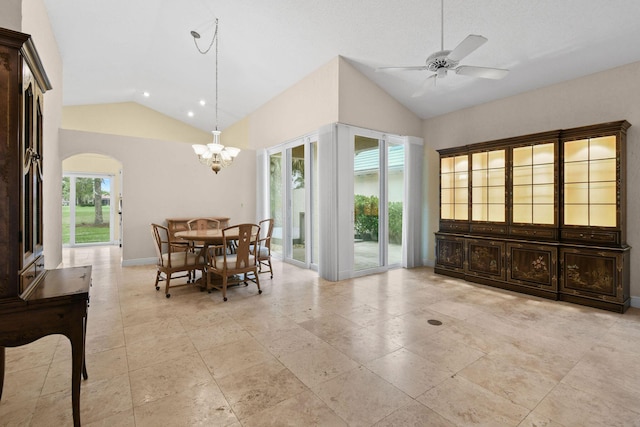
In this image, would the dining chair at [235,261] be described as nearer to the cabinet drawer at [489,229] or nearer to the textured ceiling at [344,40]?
the textured ceiling at [344,40]

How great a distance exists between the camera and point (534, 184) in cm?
434

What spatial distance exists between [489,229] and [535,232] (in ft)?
2.04

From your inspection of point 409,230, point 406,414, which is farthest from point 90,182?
point 406,414

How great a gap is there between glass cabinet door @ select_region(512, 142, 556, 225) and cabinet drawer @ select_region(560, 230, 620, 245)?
224 millimetres

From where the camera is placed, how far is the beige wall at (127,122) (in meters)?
8.53

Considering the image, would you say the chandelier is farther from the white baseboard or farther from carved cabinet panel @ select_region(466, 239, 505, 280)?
carved cabinet panel @ select_region(466, 239, 505, 280)

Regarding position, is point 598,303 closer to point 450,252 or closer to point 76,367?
point 450,252

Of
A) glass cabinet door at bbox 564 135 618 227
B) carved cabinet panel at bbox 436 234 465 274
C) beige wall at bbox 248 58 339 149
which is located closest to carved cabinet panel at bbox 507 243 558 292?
glass cabinet door at bbox 564 135 618 227

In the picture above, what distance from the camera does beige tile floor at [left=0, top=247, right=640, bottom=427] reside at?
73.3 inches

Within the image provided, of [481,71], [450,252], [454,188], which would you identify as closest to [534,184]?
[454,188]

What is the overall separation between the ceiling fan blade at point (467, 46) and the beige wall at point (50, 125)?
15.4 feet

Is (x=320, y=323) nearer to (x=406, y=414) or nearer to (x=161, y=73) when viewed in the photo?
(x=406, y=414)

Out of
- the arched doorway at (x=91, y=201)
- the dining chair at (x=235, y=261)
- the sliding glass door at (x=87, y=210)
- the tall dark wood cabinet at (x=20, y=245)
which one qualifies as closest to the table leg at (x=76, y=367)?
the tall dark wood cabinet at (x=20, y=245)

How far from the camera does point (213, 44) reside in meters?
5.44
